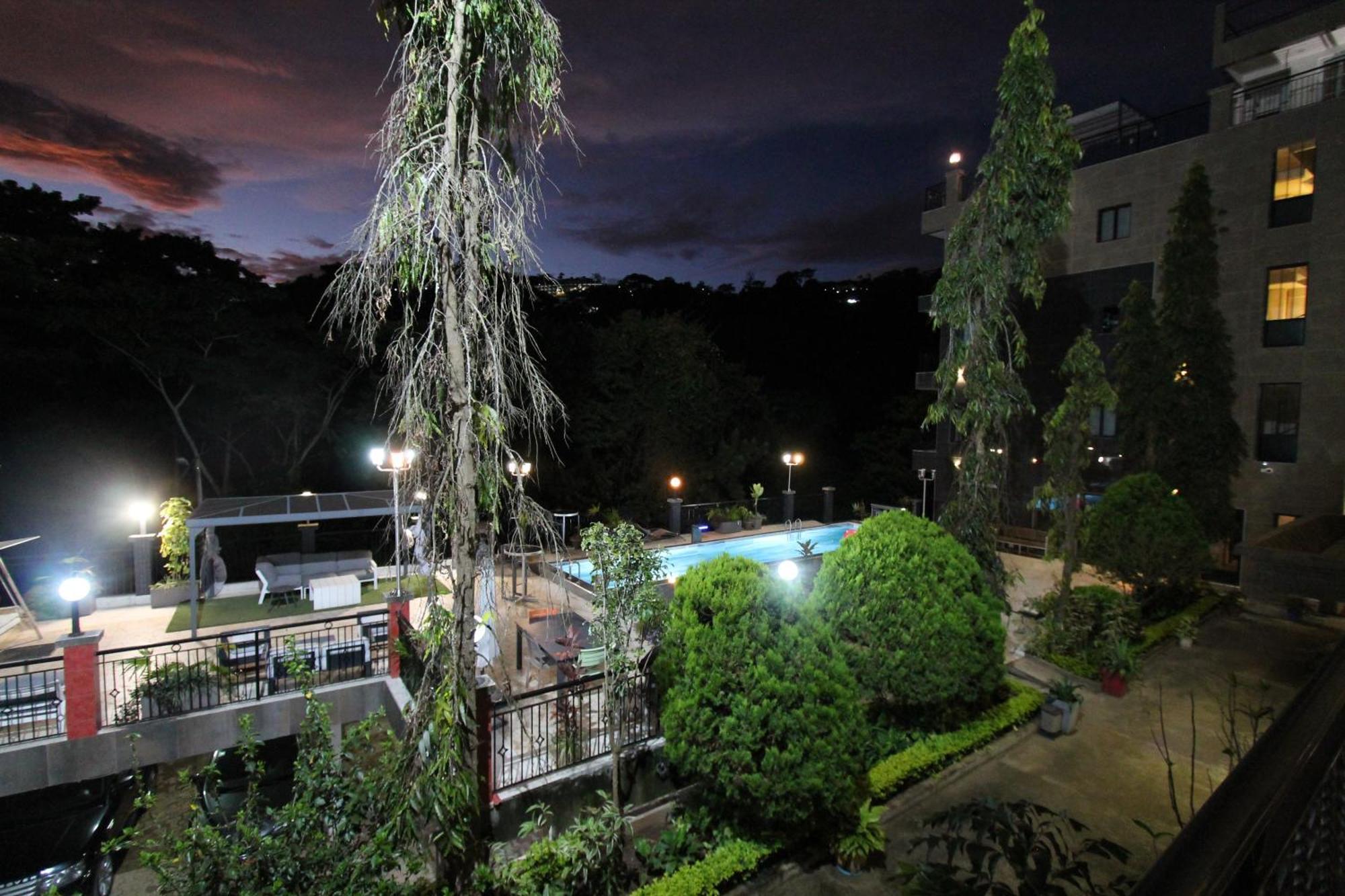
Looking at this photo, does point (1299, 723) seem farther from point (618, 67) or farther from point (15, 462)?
point (15, 462)

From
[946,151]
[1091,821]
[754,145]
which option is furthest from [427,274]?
[754,145]

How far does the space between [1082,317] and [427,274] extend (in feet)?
63.2

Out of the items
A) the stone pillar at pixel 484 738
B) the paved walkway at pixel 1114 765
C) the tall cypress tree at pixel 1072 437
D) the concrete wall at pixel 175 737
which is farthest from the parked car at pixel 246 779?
the tall cypress tree at pixel 1072 437

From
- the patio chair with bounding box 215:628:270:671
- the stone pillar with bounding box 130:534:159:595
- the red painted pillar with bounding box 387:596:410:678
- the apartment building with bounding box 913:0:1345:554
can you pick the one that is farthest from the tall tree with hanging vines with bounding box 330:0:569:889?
the apartment building with bounding box 913:0:1345:554

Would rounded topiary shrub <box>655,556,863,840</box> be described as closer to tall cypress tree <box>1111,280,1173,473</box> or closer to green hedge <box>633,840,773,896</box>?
green hedge <box>633,840,773,896</box>

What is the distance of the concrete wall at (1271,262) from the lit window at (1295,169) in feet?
0.48

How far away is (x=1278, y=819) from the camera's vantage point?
2.85 ft

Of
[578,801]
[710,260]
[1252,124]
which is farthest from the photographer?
[710,260]

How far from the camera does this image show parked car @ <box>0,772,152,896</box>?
6.64m

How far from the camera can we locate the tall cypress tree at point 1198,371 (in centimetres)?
1458

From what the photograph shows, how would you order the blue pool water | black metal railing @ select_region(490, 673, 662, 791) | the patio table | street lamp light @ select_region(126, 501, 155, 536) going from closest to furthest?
black metal railing @ select_region(490, 673, 662, 791), the patio table, street lamp light @ select_region(126, 501, 155, 536), the blue pool water

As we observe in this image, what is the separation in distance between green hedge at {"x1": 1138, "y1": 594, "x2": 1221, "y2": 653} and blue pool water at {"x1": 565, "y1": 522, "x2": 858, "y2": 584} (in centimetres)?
633

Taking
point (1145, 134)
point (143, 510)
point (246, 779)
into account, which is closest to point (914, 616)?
point (246, 779)

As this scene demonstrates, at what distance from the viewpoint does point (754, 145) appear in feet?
95.3
